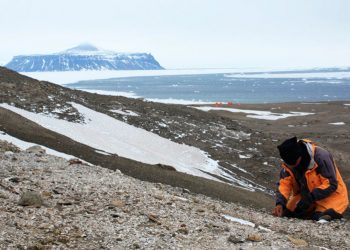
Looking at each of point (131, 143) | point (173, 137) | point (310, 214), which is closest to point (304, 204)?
point (310, 214)

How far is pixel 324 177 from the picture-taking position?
8367mm

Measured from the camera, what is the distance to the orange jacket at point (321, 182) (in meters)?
8.32

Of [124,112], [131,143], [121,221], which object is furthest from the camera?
[124,112]

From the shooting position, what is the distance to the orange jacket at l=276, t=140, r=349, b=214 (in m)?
8.32

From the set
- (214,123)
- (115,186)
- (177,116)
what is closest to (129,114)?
(177,116)

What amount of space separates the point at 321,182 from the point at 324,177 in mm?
105

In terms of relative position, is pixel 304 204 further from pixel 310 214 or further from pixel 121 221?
pixel 121 221

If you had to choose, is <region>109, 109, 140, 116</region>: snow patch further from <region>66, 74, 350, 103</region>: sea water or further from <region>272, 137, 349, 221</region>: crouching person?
<region>66, 74, 350, 103</region>: sea water

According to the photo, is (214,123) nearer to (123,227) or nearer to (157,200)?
(157,200)

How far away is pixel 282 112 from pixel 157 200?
51.6m

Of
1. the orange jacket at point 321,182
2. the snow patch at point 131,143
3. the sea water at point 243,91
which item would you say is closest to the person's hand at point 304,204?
the orange jacket at point 321,182

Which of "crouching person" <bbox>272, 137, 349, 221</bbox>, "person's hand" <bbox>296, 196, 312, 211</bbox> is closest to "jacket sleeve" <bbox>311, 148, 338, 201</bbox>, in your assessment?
"crouching person" <bbox>272, 137, 349, 221</bbox>

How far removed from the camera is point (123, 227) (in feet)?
21.0

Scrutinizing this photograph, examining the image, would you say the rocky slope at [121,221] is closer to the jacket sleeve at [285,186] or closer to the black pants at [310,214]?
the black pants at [310,214]
